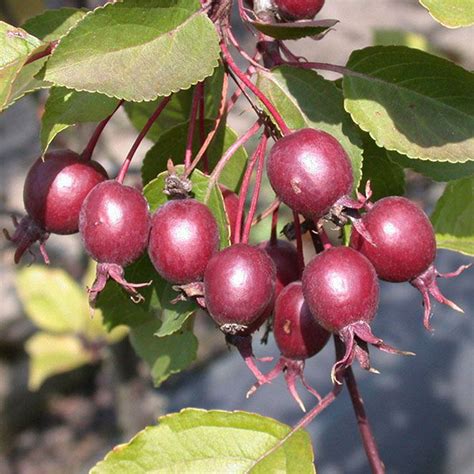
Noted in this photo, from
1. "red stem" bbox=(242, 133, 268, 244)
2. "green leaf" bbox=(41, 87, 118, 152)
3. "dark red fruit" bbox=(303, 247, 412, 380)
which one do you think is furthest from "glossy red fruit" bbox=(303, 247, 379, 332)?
"green leaf" bbox=(41, 87, 118, 152)

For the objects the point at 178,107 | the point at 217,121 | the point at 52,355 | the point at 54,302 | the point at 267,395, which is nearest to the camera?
the point at 217,121

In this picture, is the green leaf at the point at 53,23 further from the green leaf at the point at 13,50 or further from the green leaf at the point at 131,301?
the green leaf at the point at 131,301

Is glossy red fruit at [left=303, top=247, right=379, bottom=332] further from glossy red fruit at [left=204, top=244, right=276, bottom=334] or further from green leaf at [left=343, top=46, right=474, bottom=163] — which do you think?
green leaf at [left=343, top=46, right=474, bottom=163]

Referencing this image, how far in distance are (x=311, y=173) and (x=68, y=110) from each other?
0.35 m

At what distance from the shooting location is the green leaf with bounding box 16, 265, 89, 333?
3.01 m

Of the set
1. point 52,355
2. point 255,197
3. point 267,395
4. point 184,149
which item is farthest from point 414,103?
point 267,395

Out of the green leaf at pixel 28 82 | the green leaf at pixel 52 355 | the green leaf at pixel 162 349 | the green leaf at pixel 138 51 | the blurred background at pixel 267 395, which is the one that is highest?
the green leaf at pixel 138 51

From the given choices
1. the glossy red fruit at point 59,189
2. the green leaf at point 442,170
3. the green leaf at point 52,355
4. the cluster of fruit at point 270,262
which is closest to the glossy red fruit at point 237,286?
the cluster of fruit at point 270,262

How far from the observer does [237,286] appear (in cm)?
90

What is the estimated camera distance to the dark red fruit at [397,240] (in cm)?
93

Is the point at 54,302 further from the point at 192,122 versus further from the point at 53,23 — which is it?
the point at 192,122

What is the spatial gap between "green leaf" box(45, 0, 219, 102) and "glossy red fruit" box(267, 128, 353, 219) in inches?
5.2

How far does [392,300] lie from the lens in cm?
441

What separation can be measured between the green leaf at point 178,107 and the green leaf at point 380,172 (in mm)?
244
